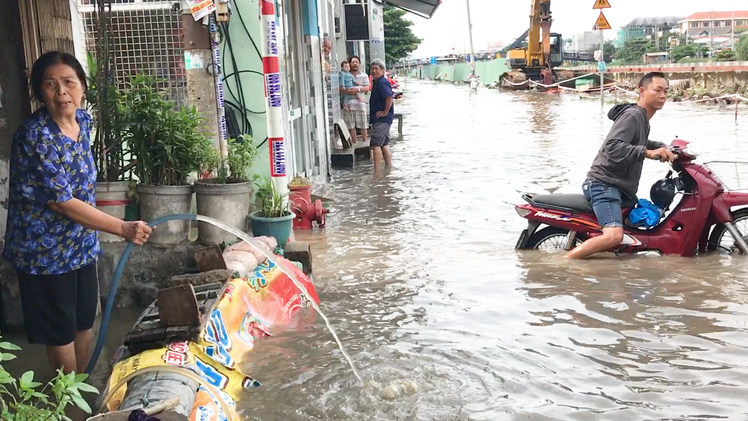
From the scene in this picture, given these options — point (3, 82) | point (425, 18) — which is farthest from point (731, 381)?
point (425, 18)

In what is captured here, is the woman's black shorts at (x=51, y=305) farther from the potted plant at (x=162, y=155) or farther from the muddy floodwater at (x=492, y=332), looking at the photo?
the potted plant at (x=162, y=155)

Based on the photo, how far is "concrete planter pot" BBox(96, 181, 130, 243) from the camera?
5297mm

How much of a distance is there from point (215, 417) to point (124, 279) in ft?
8.72

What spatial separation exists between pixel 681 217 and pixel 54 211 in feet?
17.3

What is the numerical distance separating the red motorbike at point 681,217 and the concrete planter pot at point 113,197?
355 centimetres

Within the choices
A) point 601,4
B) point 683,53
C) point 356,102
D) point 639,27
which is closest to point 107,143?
point 356,102

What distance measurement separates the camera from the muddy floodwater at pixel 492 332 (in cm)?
395

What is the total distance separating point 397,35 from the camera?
5588cm

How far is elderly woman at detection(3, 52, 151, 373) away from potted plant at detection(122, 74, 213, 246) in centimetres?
163

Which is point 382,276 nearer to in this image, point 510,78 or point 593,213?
point 593,213

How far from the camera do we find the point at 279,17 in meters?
9.00

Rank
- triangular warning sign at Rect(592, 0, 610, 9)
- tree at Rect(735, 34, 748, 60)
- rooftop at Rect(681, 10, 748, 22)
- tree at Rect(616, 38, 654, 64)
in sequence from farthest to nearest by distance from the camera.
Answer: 1. rooftop at Rect(681, 10, 748, 22)
2. tree at Rect(616, 38, 654, 64)
3. tree at Rect(735, 34, 748, 60)
4. triangular warning sign at Rect(592, 0, 610, 9)

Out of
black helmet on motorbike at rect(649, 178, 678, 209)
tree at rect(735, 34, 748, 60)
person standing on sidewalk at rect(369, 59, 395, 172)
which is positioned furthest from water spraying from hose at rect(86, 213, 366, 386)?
tree at rect(735, 34, 748, 60)

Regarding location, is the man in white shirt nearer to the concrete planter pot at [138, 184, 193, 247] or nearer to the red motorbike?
the red motorbike
